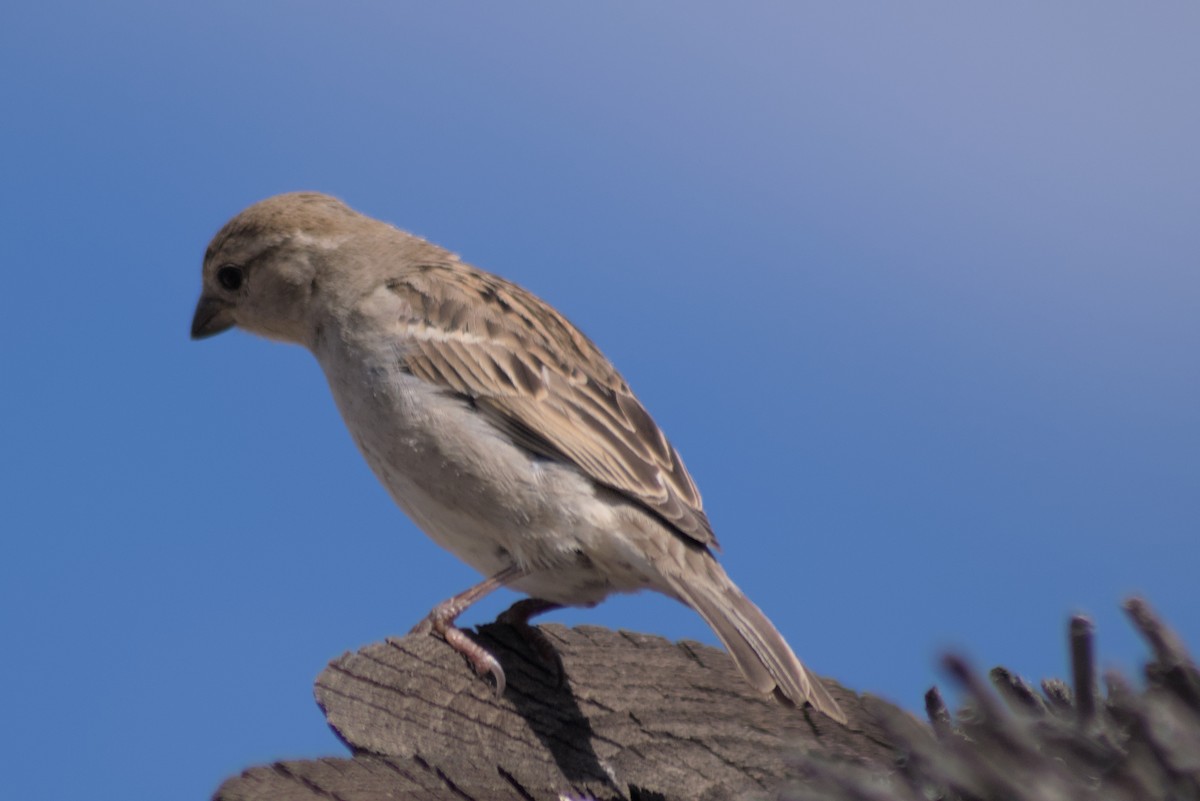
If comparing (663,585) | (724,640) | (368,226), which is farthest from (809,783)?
(368,226)

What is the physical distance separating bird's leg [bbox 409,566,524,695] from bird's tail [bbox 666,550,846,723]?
0.57m

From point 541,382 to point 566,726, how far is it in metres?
1.36

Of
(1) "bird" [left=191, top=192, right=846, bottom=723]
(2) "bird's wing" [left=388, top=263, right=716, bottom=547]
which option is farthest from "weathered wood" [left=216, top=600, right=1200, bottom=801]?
(2) "bird's wing" [left=388, top=263, right=716, bottom=547]

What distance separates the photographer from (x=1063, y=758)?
1967 millimetres

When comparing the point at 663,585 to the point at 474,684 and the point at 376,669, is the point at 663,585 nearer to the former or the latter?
the point at 474,684

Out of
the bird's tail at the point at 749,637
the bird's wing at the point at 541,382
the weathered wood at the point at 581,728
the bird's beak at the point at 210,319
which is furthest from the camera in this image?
the bird's beak at the point at 210,319

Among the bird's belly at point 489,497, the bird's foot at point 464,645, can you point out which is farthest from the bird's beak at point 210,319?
the bird's foot at point 464,645

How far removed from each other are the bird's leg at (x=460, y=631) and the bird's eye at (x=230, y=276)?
2008mm

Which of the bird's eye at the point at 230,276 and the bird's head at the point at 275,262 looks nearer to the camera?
the bird's head at the point at 275,262

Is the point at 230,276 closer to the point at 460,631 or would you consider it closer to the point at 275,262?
the point at 275,262

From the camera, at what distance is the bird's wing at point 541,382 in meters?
4.22

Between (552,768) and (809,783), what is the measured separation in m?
1.50

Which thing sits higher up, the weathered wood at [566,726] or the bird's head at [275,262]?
the bird's head at [275,262]

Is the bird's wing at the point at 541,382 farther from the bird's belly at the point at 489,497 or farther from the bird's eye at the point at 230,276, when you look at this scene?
the bird's eye at the point at 230,276
